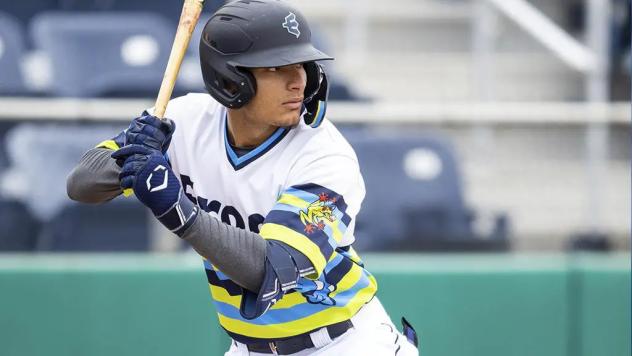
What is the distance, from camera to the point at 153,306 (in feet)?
15.7

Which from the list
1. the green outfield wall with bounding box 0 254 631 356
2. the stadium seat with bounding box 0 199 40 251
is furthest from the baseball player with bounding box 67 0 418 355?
the stadium seat with bounding box 0 199 40 251

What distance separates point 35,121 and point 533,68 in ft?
12.3

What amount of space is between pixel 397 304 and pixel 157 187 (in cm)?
256

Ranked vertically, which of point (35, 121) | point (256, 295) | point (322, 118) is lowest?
point (35, 121)

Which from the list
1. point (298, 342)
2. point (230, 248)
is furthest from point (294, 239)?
point (298, 342)

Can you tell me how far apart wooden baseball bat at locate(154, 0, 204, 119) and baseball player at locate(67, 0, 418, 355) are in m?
0.06

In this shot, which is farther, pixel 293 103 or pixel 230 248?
pixel 293 103

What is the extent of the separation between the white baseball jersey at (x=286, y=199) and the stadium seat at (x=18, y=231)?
2174mm

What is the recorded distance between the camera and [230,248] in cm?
250

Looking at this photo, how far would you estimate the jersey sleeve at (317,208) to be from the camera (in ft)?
8.56

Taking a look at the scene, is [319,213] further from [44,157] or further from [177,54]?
[44,157]

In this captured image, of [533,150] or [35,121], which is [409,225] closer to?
[533,150]

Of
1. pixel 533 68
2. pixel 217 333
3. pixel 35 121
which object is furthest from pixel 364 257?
pixel 533 68

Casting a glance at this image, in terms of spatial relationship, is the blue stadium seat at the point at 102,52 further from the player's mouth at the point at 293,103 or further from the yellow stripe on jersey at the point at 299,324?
the player's mouth at the point at 293,103
